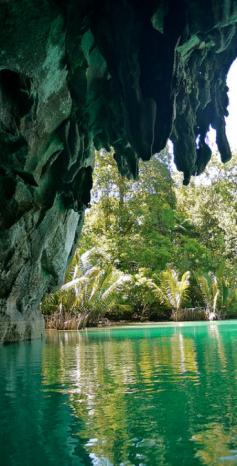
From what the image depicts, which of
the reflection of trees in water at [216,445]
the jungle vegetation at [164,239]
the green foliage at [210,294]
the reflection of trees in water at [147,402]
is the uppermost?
the jungle vegetation at [164,239]

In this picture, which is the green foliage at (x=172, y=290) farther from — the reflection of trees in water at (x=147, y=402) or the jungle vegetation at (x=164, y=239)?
the reflection of trees in water at (x=147, y=402)

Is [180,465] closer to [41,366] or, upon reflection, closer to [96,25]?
→ [96,25]

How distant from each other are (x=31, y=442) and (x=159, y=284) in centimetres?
2251

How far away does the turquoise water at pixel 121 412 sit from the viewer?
3154mm

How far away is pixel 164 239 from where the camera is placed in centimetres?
2712

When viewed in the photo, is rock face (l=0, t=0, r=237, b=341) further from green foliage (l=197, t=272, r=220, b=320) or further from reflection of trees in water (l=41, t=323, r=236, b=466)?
green foliage (l=197, t=272, r=220, b=320)

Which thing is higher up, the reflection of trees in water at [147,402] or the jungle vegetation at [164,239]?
the jungle vegetation at [164,239]

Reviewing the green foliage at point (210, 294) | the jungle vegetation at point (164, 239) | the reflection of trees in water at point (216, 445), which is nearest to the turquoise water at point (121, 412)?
the reflection of trees in water at point (216, 445)

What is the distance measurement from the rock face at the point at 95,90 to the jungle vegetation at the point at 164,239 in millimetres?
14277

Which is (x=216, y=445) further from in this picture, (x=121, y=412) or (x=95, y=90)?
(x=95, y=90)

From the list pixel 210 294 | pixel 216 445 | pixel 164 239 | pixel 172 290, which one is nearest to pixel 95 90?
pixel 216 445

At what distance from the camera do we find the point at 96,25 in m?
5.60

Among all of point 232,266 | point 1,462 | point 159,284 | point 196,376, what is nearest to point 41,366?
point 196,376

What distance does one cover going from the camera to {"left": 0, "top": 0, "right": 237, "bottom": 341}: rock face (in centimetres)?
529
